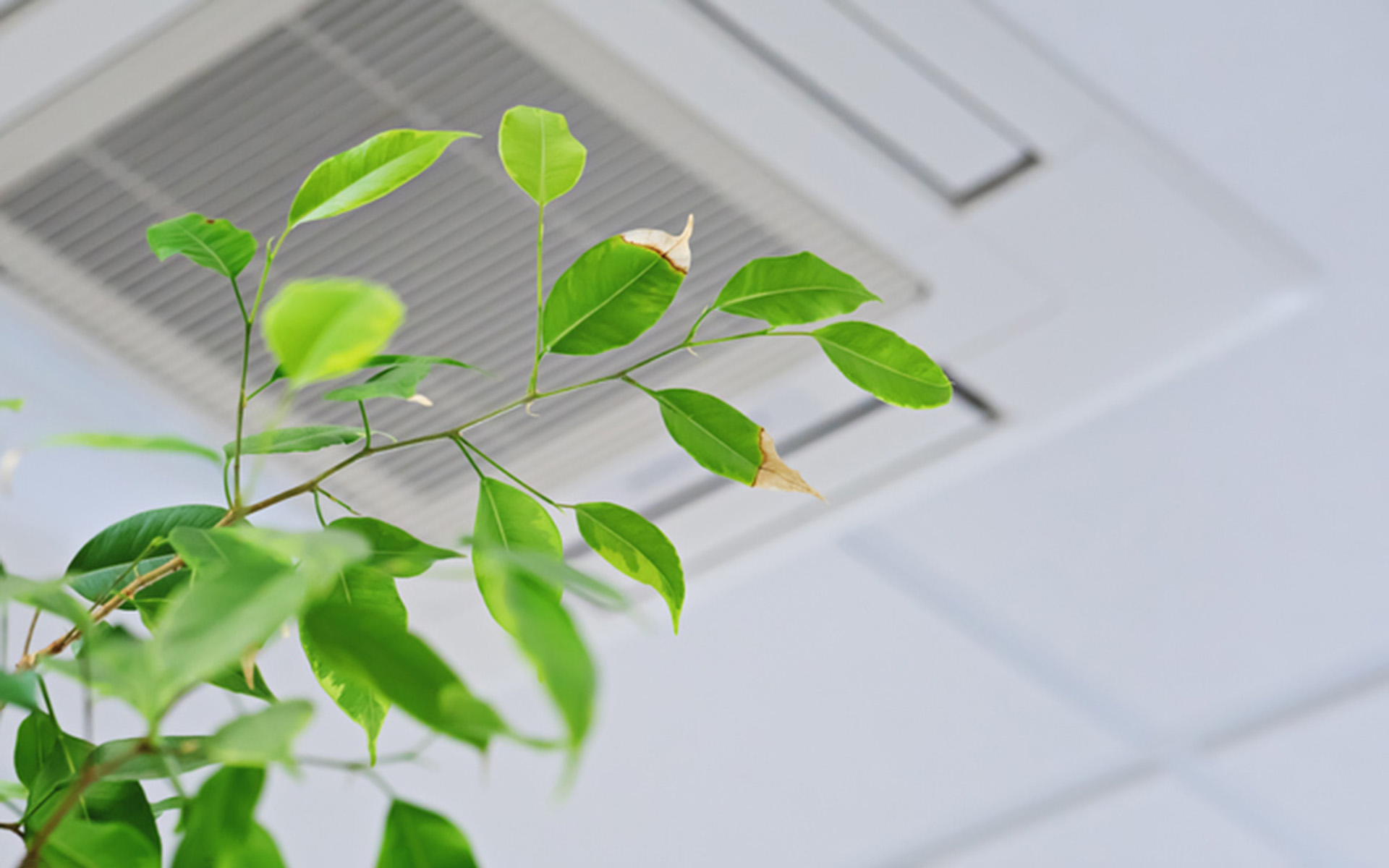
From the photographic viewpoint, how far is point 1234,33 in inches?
32.3

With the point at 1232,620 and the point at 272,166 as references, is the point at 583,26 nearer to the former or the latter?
the point at 272,166

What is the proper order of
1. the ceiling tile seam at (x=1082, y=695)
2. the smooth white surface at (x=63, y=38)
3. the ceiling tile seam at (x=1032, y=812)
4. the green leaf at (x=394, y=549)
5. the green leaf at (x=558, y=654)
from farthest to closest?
the ceiling tile seam at (x=1032, y=812)
the ceiling tile seam at (x=1082, y=695)
the smooth white surface at (x=63, y=38)
the green leaf at (x=394, y=549)
the green leaf at (x=558, y=654)

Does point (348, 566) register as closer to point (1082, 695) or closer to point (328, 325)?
point (328, 325)

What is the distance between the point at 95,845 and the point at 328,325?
0.12 m

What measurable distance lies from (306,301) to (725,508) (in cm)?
86

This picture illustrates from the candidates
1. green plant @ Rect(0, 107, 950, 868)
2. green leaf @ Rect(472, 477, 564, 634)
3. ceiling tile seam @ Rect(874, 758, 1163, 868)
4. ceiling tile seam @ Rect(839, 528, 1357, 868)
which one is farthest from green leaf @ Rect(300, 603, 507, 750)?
ceiling tile seam @ Rect(874, 758, 1163, 868)

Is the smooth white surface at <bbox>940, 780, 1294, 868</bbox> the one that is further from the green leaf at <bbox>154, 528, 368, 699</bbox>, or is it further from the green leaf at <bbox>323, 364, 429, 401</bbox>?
the green leaf at <bbox>154, 528, 368, 699</bbox>

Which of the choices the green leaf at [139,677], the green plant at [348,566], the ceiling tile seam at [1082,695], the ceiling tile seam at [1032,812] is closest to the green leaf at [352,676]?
the green plant at [348,566]

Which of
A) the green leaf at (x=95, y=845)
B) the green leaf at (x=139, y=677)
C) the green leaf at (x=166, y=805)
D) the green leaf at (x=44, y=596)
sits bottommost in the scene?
the green leaf at (x=95, y=845)

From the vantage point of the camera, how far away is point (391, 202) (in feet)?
2.56

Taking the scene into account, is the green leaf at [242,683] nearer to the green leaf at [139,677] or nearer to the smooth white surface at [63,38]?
the green leaf at [139,677]

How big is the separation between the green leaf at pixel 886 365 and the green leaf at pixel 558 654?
16cm

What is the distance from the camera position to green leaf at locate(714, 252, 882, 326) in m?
0.34

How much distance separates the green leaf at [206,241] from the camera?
0.34 m
